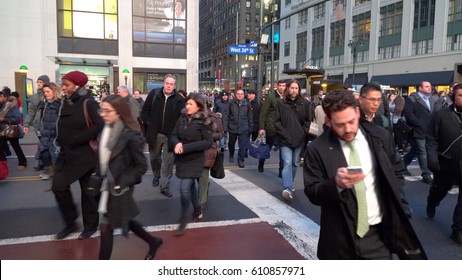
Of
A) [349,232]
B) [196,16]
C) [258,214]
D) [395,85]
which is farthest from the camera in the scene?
[395,85]

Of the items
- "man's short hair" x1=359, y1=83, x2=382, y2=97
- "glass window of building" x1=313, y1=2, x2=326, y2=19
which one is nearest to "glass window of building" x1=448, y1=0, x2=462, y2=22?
"glass window of building" x1=313, y1=2, x2=326, y2=19

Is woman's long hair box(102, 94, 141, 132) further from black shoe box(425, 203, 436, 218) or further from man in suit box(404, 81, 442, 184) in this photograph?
man in suit box(404, 81, 442, 184)

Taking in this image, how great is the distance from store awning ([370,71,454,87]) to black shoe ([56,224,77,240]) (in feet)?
107

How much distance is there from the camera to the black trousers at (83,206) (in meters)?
4.34

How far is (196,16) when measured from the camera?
24.9 meters

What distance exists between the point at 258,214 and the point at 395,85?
38.4m

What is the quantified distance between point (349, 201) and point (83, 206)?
3.27 m

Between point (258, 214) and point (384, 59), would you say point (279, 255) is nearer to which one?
point (258, 214)

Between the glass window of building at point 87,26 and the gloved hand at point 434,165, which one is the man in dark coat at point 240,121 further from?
the glass window of building at point 87,26

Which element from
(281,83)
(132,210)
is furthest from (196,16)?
(132,210)

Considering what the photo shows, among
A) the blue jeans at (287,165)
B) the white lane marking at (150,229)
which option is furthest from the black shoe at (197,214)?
the blue jeans at (287,165)

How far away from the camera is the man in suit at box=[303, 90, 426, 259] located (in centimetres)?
230

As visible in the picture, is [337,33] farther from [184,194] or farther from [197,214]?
[184,194]

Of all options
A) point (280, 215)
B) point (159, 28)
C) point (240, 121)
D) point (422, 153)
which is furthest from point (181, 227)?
point (159, 28)
